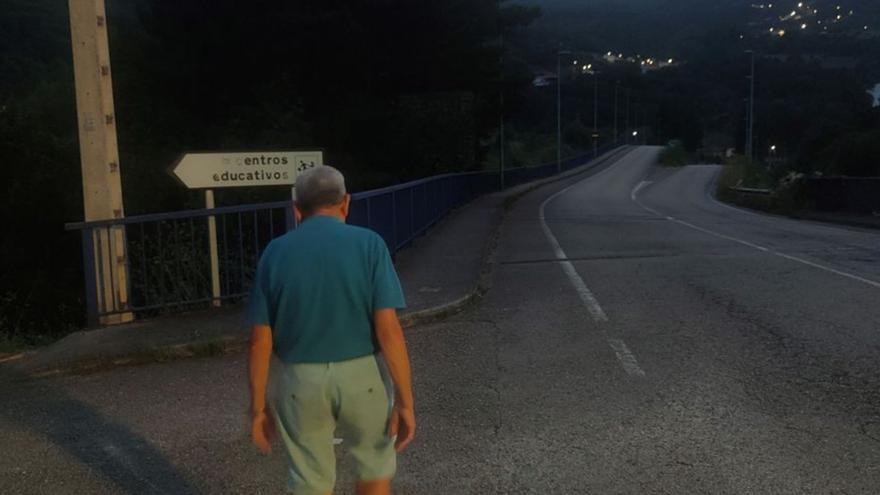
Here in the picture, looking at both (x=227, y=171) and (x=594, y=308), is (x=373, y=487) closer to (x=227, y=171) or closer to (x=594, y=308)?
(x=594, y=308)

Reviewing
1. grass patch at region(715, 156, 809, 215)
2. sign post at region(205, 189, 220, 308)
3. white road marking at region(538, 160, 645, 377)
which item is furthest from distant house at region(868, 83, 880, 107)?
sign post at region(205, 189, 220, 308)

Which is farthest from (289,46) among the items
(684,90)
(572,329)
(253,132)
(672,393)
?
(684,90)

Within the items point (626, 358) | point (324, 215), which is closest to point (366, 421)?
point (324, 215)

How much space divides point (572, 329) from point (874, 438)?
3912mm

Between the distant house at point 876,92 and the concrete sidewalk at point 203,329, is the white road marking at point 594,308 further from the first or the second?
the distant house at point 876,92

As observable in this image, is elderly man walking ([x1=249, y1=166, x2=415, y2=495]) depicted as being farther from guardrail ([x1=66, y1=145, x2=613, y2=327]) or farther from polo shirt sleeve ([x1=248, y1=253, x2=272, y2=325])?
guardrail ([x1=66, y1=145, x2=613, y2=327])

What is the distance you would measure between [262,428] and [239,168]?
7.47 meters

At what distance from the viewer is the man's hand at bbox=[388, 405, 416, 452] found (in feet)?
11.5

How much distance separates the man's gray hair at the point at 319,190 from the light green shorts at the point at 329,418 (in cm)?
60

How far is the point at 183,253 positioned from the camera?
10844 mm

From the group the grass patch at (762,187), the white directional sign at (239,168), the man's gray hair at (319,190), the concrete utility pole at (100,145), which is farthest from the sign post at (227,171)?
the grass patch at (762,187)

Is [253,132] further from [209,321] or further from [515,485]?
[515,485]

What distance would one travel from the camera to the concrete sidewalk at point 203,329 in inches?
321

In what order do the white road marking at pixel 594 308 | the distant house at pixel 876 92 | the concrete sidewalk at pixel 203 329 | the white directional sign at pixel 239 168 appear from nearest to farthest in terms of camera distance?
1. the white road marking at pixel 594 308
2. the concrete sidewalk at pixel 203 329
3. the white directional sign at pixel 239 168
4. the distant house at pixel 876 92
